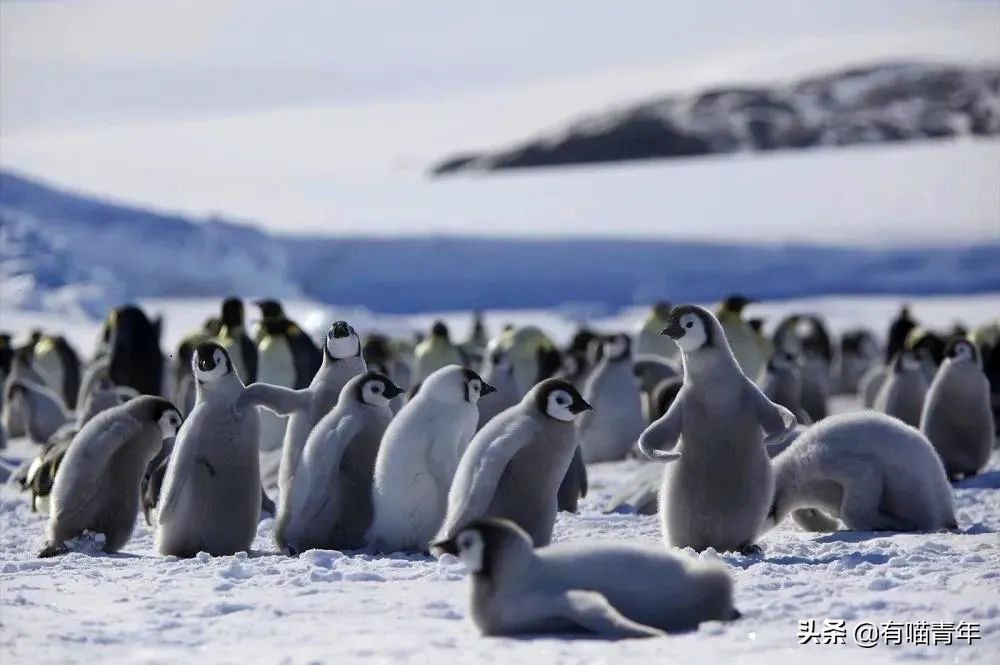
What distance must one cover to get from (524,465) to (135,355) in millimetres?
6583

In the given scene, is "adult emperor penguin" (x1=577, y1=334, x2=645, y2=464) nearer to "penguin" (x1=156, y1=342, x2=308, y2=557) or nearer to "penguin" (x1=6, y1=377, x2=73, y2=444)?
"penguin" (x1=6, y1=377, x2=73, y2=444)

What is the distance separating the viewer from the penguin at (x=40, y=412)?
1101cm

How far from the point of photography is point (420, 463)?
17.0ft

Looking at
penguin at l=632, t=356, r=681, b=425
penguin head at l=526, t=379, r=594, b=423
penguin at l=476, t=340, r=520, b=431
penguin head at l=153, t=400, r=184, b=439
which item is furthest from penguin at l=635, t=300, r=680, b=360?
penguin head at l=526, t=379, r=594, b=423

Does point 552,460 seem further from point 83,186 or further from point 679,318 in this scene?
point 83,186

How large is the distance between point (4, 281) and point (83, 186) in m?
15.6

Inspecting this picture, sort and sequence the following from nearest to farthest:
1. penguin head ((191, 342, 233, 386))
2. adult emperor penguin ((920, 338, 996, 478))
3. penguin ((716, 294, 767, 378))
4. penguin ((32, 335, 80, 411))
Answer: 1. penguin head ((191, 342, 233, 386))
2. adult emperor penguin ((920, 338, 996, 478))
3. penguin ((716, 294, 767, 378))
4. penguin ((32, 335, 80, 411))

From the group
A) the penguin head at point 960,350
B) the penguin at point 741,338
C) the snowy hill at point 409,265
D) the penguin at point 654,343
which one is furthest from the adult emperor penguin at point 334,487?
the snowy hill at point 409,265

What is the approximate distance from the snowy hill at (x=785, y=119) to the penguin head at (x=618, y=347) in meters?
49.8

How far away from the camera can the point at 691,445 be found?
5.15 m

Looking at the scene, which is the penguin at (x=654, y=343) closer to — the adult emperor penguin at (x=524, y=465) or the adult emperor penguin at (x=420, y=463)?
the adult emperor penguin at (x=420, y=463)

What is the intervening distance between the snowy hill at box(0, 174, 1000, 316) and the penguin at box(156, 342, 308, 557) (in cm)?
1802

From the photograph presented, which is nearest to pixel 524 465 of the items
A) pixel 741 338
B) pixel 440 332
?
pixel 440 332

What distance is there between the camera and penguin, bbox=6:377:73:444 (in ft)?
36.1
